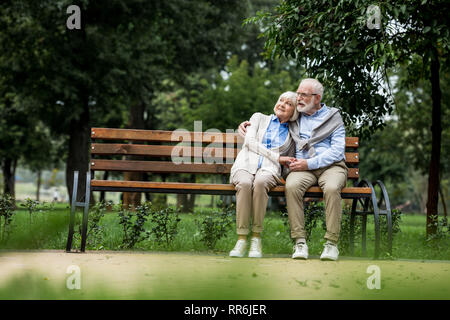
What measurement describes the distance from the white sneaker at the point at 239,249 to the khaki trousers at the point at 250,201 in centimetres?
8

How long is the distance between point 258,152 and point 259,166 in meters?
0.14

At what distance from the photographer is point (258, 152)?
16.6 feet

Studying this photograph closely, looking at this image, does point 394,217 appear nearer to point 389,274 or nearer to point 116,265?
point 389,274

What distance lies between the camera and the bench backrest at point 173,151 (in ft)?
18.1

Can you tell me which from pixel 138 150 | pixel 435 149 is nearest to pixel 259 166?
pixel 138 150

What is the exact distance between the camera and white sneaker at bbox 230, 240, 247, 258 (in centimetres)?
454

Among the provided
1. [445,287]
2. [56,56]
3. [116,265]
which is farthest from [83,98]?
[445,287]

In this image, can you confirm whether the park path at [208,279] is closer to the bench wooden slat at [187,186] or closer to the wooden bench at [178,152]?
the bench wooden slat at [187,186]

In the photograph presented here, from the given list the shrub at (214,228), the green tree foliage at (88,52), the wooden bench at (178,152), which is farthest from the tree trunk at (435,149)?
the green tree foliage at (88,52)

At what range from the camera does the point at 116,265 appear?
3.61m

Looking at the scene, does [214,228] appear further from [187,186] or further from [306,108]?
[306,108]

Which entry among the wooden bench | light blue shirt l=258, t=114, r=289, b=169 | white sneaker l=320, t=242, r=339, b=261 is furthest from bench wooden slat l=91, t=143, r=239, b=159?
white sneaker l=320, t=242, r=339, b=261

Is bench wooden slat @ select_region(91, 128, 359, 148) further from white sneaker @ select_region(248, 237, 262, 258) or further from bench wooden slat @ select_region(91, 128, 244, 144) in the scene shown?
white sneaker @ select_region(248, 237, 262, 258)
